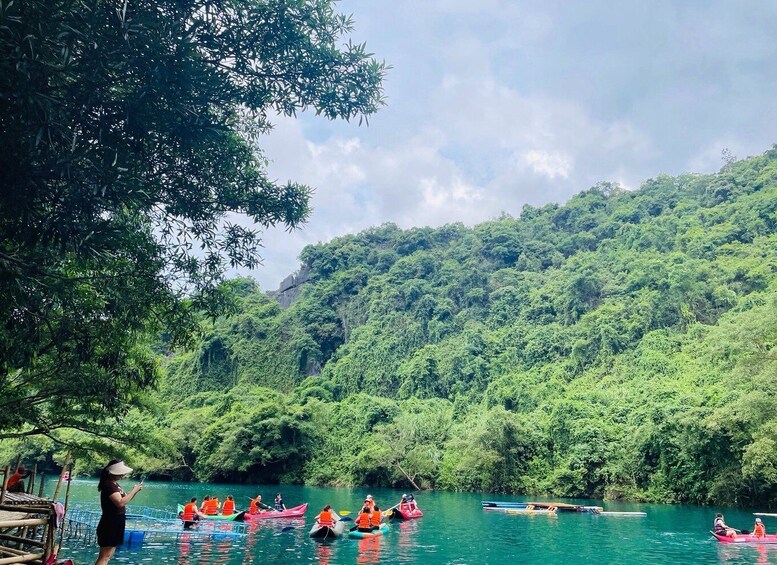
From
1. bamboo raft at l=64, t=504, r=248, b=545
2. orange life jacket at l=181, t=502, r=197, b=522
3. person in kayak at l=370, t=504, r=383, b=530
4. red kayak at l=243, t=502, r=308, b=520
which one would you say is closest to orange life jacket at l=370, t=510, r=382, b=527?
person in kayak at l=370, t=504, r=383, b=530

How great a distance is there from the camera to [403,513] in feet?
68.3

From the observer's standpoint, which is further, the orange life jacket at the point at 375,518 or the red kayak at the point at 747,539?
the orange life jacket at the point at 375,518

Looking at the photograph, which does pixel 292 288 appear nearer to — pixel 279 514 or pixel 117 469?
pixel 279 514

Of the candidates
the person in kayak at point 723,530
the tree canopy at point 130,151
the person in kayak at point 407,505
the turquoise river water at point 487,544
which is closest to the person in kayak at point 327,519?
the turquoise river water at point 487,544

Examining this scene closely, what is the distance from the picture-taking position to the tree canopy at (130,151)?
16.0 feet

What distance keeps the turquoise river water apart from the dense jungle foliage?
2.71 m

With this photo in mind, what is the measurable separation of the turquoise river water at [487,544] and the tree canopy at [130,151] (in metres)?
6.57

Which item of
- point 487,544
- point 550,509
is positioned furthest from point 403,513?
point 550,509

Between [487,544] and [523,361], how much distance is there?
32737mm

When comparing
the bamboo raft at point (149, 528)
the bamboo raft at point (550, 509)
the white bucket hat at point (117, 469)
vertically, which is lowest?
the bamboo raft at point (550, 509)

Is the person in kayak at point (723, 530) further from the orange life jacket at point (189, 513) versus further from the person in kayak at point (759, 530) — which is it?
the orange life jacket at point (189, 513)

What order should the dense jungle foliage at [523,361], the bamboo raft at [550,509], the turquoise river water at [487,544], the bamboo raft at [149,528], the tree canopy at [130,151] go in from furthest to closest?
the dense jungle foliage at [523,361] → the bamboo raft at [550,509] → the bamboo raft at [149,528] → the turquoise river water at [487,544] → the tree canopy at [130,151]

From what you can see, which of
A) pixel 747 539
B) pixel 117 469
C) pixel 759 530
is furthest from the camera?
pixel 759 530

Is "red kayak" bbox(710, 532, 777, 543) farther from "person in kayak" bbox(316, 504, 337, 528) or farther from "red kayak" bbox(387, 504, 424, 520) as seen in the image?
"person in kayak" bbox(316, 504, 337, 528)
